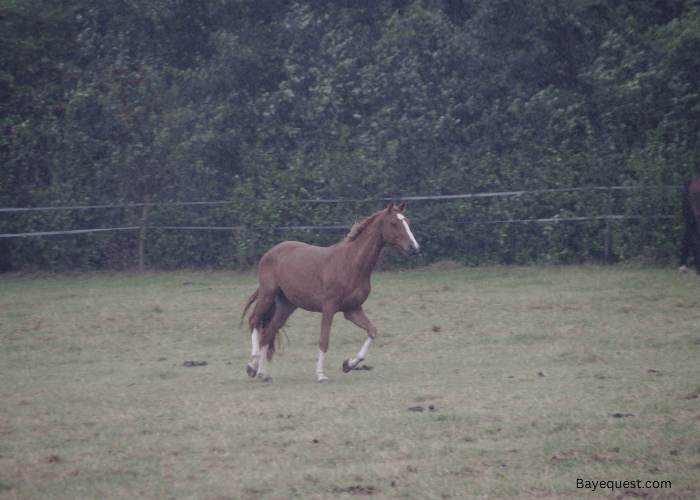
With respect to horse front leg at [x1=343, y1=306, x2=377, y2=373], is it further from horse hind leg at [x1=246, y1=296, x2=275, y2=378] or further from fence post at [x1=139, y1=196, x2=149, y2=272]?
fence post at [x1=139, y1=196, x2=149, y2=272]

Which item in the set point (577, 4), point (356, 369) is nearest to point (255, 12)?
point (577, 4)

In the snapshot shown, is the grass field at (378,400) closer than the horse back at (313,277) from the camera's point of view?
Yes

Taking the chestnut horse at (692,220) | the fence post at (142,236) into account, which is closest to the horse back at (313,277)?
the chestnut horse at (692,220)

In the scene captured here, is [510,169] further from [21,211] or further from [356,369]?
[21,211]

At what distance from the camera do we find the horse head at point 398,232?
23.2 ft

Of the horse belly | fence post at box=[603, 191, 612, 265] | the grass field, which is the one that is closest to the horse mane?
the horse belly

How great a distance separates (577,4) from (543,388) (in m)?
13.8

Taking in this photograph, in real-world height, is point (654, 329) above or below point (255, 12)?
below

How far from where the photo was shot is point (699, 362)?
7.21 m

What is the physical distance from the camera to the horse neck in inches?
283

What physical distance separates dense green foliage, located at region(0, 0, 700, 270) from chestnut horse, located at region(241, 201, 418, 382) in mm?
8163

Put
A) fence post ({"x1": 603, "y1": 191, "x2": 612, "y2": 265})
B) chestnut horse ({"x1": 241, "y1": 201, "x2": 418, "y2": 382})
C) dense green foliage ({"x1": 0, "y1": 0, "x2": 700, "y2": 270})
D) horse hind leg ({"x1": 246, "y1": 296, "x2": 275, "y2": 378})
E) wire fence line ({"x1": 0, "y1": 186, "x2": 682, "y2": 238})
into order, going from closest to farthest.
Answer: chestnut horse ({"x1": 241, "y1": 201, "x2": 418, "y2": 382})
horse hind leg ({"x1": 246, "y1": 296, "x2": 275, "y2": 378})
fence post ({"x1": 603, "y1": 191, "x2": 612, "y2": 265})
wire fence line ({"x1": 0, "y1": 186, "x2": 682, "y2": 238})
dense green foliage ({"x1": 0, "y1": 0, "x2": 700, "y2": 270})

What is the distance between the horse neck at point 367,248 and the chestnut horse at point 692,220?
6.36 metres

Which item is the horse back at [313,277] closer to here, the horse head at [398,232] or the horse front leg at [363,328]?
the horse front leg at [363,328]
